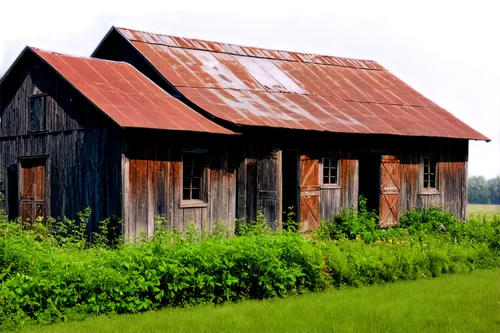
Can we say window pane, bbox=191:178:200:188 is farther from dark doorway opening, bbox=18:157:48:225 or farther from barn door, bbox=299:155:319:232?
dark doorway opening, bbox=18:157:48:225

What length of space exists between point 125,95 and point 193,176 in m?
2.65

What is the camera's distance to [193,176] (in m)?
16.9

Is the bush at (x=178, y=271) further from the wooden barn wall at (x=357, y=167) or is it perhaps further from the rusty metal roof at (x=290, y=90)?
the rusty metal roof at (x=290, y=90)

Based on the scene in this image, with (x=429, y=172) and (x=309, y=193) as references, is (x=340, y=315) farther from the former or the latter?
(x=429, y=172)

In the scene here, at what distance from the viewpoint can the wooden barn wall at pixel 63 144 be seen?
15875 millimetres

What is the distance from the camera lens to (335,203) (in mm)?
19875

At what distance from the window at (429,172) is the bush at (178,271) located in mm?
8914

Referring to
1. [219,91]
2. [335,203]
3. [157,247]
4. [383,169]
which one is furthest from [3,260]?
[383,169]

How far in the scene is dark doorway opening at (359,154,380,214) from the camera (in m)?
21.2

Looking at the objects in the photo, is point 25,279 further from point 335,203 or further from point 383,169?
point 383,169

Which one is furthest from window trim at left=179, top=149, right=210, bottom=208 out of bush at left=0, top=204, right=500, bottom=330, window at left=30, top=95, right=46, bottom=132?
window at left=30, top=95, right=46, bottom=132

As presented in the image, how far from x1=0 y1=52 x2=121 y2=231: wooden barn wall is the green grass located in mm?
6251

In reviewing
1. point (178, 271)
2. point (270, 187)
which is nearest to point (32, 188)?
point (270, 187)

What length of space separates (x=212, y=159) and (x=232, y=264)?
6786mm
